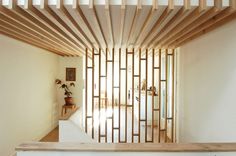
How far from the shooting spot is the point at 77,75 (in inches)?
309

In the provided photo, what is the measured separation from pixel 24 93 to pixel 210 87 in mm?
4064

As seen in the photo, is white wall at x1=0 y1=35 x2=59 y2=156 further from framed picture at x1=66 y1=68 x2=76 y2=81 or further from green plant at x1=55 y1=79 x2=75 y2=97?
framed picture at x1=66 y1=68 x2=76 y2=81

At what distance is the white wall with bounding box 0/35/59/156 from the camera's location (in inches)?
168

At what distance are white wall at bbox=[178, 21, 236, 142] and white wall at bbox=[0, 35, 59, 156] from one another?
369cm

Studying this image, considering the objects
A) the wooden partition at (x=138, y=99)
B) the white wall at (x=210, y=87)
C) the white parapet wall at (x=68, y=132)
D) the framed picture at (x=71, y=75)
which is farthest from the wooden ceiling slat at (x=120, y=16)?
the framed picture at (x=71, y=75)

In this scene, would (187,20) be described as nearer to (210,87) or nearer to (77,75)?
(210,87)

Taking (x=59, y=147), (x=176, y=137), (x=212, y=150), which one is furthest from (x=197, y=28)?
(x=176, y=137)

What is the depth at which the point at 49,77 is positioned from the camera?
703 centimetres

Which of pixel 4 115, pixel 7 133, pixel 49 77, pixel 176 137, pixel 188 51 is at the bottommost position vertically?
pixel 176 137

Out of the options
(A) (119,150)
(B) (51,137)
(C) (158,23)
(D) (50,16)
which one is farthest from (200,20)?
(B) (51,137)

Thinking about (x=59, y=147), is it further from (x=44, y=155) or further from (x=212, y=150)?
(x=212, y=150)

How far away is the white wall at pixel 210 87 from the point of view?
9.72 ft

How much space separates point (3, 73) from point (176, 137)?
4.37 meters

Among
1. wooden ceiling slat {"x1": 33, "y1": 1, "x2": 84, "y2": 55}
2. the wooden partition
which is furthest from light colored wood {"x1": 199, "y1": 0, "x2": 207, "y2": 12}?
the wooden partition
